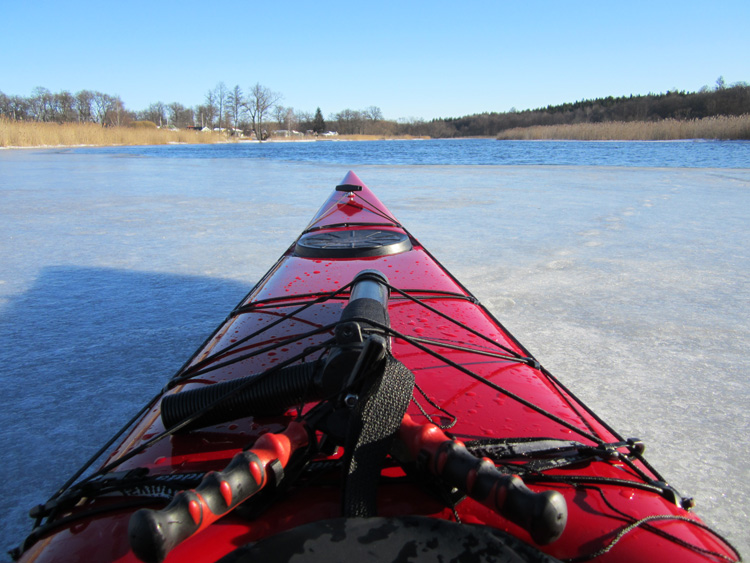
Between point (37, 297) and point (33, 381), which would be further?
point (37, 297)

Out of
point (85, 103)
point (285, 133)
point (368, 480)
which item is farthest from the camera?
point (285, 133)

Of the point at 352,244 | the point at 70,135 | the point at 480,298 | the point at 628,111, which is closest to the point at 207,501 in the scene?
the point at 352,244

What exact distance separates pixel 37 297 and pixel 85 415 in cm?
155

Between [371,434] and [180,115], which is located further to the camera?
[180,115]

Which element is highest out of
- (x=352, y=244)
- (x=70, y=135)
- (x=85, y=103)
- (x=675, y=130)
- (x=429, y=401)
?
(x=85, y=103)

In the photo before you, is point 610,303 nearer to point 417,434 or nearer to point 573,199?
point 417,434

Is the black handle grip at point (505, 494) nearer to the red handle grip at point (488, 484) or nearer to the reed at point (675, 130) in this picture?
the red handle grip at point (488, 484)

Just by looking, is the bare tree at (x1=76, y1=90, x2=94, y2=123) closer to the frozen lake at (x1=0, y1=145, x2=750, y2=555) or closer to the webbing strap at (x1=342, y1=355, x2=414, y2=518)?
the frozen lake at (x1=0, y1=145, x2=750, y2=555)

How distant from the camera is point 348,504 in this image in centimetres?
67

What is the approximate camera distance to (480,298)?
2.79 meters

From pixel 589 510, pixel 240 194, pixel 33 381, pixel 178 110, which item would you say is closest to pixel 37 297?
pixel 33 381

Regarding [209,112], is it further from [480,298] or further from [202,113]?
[480,298]

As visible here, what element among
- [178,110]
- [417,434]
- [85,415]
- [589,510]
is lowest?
[85,415]

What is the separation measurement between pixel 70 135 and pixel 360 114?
52.9m
